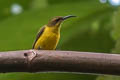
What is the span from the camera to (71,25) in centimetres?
183

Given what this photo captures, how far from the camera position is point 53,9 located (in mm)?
1839

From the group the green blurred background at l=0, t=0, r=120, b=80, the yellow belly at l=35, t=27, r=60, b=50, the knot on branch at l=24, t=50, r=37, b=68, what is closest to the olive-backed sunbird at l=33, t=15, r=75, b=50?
the yellow belly at l=35, t=27, r=60, b=50

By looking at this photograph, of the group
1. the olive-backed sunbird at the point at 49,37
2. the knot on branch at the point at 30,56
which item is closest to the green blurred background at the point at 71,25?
the olive-backed sunbird at the point at 49,37

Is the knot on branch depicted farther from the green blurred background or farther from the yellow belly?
the yellow belly

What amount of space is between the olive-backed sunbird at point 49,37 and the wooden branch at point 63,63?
1334mm

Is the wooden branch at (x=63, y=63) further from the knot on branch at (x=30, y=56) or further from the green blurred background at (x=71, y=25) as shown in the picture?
the green blurred background at (x=71, y=25)

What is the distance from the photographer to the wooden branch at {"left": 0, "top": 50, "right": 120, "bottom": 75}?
761 mm

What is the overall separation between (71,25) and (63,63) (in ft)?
3.50

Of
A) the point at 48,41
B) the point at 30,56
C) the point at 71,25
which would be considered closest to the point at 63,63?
the point at 30,56

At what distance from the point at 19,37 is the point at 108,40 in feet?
1.87

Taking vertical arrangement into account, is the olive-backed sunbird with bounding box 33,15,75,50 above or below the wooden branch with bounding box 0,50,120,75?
below

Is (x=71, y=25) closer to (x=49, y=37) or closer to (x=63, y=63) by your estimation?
(x=49, y=37)

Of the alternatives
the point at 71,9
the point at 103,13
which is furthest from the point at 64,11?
the point at 103,13

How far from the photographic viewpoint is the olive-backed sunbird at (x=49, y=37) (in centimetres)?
224
